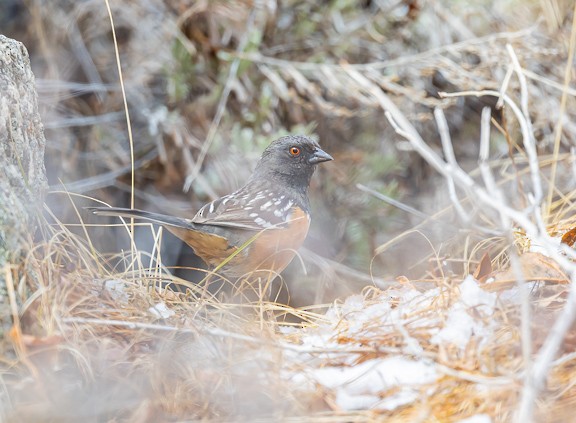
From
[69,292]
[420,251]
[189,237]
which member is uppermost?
[69,292]

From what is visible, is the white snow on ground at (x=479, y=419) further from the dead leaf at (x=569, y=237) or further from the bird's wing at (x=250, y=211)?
the bird's wing at (x=250, y=211)

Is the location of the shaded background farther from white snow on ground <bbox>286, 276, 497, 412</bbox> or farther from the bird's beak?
white snow on ground <bbox>286, 276, 497, 412</bbox>

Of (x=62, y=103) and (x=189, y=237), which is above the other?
(x=62, y=103)

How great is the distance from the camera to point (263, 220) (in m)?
2.76

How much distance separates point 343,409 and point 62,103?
118 inches

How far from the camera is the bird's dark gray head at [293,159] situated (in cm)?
304

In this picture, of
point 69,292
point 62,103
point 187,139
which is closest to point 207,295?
point 69,292

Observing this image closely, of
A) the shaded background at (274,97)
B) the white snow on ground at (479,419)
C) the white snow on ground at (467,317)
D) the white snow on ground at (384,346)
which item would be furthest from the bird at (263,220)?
the white snow on ground at (479,419)

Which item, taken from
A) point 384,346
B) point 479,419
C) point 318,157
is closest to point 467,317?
point 384,346

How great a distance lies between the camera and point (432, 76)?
4020 mm

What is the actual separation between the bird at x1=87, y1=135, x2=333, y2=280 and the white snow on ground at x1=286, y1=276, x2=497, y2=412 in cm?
74

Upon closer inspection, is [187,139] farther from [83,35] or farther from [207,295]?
[207,295]

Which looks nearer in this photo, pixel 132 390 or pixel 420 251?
pixel 132 390

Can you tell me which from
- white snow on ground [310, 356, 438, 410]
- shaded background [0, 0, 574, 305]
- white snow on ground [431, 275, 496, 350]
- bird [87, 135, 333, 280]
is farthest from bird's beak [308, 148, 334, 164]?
white snow on ground [310, 356, 438, 410]
